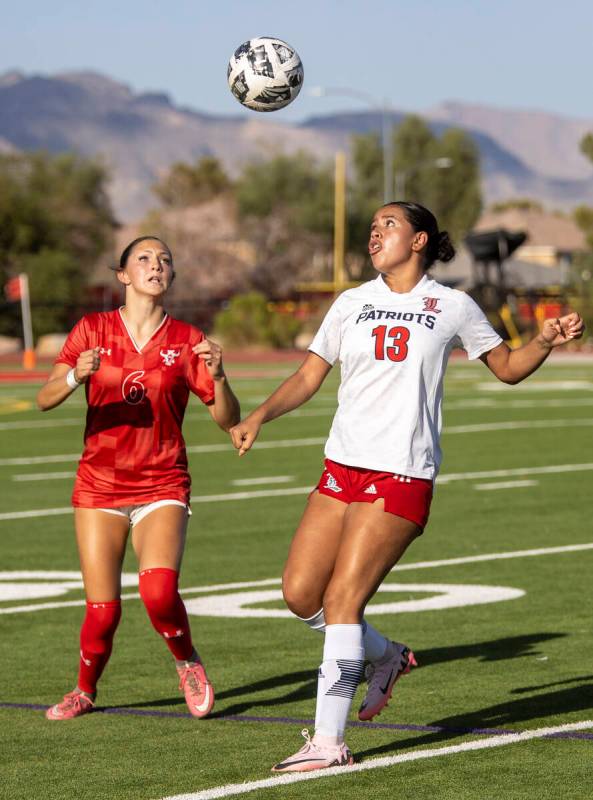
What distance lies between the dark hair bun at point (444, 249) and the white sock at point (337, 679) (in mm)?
1642

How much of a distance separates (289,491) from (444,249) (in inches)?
418

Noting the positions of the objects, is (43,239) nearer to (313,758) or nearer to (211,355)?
(211,355)

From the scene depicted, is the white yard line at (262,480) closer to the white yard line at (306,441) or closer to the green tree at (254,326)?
the white yard line at (306,441)

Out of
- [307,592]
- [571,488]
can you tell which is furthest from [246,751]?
[571,488]

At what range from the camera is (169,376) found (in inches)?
313

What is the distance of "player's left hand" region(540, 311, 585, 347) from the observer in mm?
7211

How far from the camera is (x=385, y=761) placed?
693 cm

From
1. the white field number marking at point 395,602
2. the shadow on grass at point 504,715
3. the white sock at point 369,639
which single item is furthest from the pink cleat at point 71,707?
the white field number marking at point 395,602

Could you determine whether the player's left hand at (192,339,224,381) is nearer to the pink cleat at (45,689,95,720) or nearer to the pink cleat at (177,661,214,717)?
the pink cleat at (177,661,214,717)

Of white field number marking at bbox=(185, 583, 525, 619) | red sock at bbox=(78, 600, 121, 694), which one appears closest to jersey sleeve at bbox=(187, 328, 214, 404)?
red sock at bbox=(78, 600, 121, 694)

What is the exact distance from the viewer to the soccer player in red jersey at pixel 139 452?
7871mm

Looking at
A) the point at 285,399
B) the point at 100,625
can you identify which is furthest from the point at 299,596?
the point at 100,625

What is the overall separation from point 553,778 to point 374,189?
355ft

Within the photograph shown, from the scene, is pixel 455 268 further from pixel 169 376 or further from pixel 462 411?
pixel 169 376
